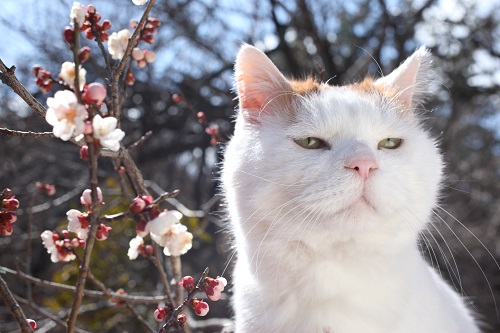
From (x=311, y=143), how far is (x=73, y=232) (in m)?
0.63

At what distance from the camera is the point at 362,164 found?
114 centimetres

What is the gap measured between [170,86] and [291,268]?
244 cm

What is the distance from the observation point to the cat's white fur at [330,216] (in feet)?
3.90

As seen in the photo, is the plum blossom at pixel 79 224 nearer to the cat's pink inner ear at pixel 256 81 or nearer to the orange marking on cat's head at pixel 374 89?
the cat's pink inner ear at pixel 256 81

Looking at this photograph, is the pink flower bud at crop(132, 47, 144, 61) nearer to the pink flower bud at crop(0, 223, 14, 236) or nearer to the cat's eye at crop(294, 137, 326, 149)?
the cat's eye at crop(294, 137, 326, 149)

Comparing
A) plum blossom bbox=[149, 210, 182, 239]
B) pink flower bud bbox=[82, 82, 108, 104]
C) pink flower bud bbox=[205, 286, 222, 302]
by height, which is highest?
pink flower bud bbox=[82, 82, 108, 104]

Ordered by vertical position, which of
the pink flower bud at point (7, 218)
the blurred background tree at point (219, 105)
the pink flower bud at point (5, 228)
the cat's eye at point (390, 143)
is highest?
the blurred background tree at point (219, 105)

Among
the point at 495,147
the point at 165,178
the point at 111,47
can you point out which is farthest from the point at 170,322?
the point at 495,147

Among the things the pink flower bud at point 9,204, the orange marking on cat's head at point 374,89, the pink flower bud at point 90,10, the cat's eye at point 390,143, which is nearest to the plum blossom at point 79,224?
the pink flower bud at point 9,204

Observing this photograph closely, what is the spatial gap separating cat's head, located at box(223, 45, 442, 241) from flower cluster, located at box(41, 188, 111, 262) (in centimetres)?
47

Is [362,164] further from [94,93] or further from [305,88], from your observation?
[94,93]

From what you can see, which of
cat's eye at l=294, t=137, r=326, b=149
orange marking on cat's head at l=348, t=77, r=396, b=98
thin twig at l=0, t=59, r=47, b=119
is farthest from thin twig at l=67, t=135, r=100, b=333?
orange marking on cat's head at l=348, t=77, r=396, b=98

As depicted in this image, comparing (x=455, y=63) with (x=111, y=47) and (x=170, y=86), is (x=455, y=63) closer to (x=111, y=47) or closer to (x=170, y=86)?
(x=170, y=86)

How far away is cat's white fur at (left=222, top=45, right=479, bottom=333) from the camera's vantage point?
119cm
